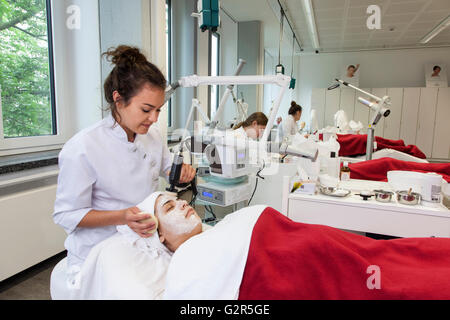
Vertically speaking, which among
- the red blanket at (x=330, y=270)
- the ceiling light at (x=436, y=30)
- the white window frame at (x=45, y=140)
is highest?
the ceiling light at (x=436, y=30)

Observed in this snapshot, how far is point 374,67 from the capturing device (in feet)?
22.6

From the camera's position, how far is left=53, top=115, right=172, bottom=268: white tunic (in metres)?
1.02

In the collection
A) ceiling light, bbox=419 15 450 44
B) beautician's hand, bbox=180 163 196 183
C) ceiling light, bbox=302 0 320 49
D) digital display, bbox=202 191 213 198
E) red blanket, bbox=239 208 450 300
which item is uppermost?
ceiling light, bbox=419 15 450 44

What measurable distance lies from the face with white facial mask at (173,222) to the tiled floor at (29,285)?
110 centimetres

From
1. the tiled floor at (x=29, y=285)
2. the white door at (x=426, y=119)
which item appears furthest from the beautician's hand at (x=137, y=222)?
the white door at (x=426, y=119)

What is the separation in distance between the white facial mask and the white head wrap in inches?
1.4

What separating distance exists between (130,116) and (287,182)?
2.97ft

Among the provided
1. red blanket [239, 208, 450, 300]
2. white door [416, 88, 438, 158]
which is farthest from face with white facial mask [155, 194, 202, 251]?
white door [416, 88, 438, 158]

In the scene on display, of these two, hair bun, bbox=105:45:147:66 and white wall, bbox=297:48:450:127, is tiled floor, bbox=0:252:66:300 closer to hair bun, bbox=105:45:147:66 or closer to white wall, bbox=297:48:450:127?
hair bun, bbox=105:45:147:66

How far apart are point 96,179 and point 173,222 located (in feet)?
1.02

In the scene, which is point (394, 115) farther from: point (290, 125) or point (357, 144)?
point (290, 125)

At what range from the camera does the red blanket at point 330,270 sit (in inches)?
32.3

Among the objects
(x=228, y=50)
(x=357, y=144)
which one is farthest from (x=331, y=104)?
(x=357, y=144)

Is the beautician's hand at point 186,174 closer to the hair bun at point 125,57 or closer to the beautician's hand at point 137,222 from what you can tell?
the beautician's hand at point 137,222
